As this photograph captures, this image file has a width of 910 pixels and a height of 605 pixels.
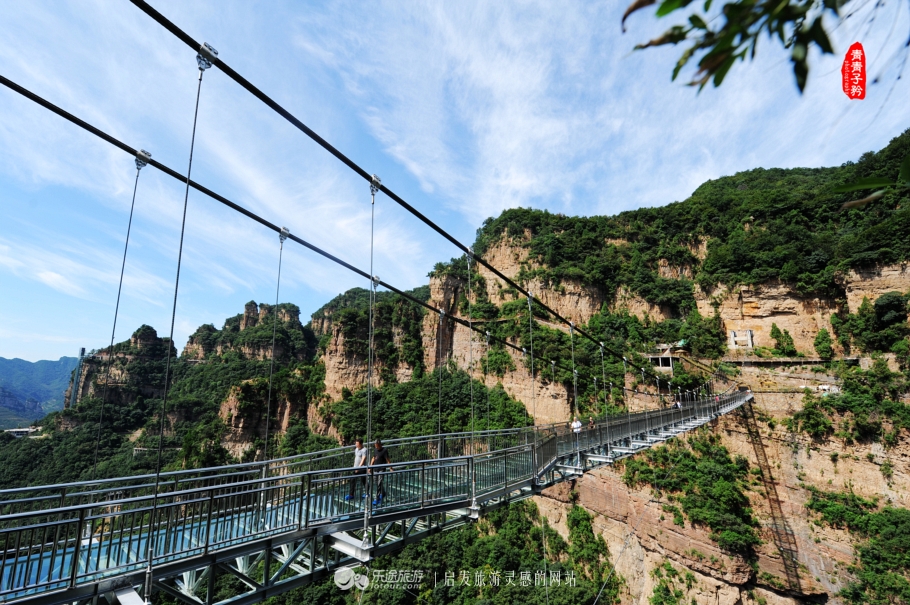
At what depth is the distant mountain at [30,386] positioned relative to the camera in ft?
337

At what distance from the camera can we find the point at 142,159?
17.2 feet

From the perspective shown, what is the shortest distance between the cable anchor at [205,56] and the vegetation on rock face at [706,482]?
75.7 ft

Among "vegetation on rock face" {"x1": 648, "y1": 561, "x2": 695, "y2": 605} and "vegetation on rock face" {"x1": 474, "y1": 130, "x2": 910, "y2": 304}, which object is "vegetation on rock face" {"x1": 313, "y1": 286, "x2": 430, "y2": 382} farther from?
"vegetation on rock face" {"x1": 648, "y1": 561, "x2": 695, "y2": 605}

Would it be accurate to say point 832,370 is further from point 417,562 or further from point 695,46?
point 695,46

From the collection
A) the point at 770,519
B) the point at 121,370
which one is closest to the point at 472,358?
the point at 770,519

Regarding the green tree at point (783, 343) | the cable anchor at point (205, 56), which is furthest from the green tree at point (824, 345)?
the cable anchor at point (205, 56)

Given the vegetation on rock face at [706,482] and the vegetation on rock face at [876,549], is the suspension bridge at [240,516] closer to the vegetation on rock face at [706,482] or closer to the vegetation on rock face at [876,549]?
the vegetation on rock face at [706,482]

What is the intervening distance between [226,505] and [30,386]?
217 metres

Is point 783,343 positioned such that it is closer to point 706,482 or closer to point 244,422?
point 706,482

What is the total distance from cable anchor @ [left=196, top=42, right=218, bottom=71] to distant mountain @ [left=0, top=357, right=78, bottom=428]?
397 ft

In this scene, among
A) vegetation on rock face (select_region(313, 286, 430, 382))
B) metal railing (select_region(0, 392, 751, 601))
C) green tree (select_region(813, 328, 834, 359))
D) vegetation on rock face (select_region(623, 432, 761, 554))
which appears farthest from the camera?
vegetation on rock face (select_region(313, 286, 430, 382))

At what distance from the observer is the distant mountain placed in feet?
337

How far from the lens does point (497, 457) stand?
7.19 m

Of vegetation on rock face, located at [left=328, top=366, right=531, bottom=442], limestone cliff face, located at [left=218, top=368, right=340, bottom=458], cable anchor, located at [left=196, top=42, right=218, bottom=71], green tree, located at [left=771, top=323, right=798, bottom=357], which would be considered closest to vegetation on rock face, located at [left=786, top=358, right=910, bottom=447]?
green tree, located at [left=771, top=323, right=798, bottom=357]
